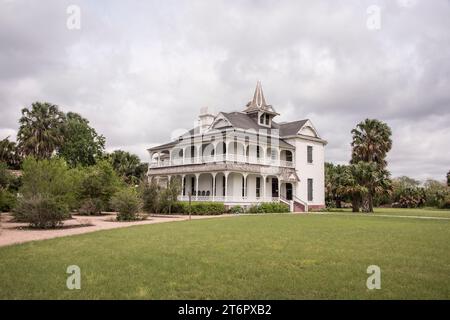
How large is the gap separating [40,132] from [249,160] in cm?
3122

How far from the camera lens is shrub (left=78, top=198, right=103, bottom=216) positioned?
28.4 metres

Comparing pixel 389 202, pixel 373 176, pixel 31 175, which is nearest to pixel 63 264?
pixel 31 175

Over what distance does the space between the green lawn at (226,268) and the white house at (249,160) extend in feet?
75.4

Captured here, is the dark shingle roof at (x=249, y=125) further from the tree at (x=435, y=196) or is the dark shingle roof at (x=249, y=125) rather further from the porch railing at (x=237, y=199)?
the tree at (x=435, y=196)

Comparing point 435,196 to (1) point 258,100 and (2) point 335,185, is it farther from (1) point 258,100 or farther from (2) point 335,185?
(1) point 258,100

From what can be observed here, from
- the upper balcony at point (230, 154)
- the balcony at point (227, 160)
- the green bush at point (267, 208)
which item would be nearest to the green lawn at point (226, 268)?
the green bush at point (267, 208)

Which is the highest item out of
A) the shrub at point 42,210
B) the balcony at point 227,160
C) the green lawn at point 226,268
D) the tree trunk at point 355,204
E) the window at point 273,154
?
the window at point 273,154

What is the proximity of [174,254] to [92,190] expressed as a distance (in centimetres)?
2162

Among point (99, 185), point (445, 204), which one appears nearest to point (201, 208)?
point (99, 185)

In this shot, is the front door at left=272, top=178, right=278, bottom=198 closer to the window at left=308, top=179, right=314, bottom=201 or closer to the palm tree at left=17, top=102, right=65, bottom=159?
the window at left=308, top=179, right=314, bottom=201

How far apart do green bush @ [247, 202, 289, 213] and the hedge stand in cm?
315

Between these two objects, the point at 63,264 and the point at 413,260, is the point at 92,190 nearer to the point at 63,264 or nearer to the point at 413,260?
the point at 63,264

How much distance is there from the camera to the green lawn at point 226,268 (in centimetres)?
644
